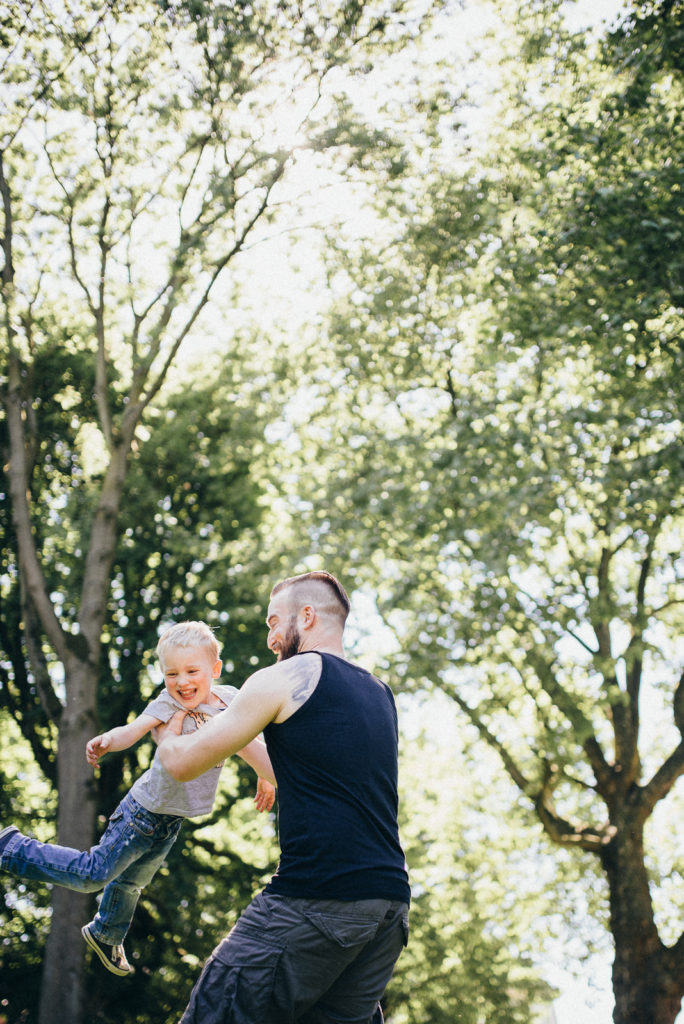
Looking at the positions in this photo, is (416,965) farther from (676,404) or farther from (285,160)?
(285,160)

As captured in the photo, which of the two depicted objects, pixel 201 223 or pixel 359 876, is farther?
pixel 201 223

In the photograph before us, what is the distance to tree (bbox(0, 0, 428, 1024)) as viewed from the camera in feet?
38.4

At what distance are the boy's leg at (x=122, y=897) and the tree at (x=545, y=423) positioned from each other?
Result: 8484mm

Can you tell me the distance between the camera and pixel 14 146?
1292 cm

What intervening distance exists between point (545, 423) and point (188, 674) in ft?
32.1

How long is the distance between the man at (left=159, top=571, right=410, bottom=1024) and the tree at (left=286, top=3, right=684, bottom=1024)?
956 cm

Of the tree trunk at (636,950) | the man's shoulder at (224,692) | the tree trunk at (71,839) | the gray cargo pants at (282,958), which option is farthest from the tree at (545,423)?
the gray cargo pants at (282,958)

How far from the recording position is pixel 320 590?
3.55 m

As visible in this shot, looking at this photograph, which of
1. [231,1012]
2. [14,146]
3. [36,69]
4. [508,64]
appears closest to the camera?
[231,1012]

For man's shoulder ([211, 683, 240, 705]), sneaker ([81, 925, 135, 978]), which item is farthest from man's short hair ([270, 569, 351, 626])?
sneaker ([81, 925, 135, 978])

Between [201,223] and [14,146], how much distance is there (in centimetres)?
272

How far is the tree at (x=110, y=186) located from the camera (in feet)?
38.4

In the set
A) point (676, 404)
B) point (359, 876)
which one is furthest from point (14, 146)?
point (359, 876)

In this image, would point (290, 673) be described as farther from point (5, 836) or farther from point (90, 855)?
point (5, 836)
